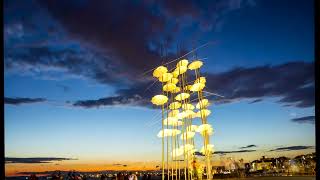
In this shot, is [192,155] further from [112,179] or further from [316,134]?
[316,134]

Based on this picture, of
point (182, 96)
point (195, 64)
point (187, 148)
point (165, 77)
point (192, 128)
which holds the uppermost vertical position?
point (195, 64)

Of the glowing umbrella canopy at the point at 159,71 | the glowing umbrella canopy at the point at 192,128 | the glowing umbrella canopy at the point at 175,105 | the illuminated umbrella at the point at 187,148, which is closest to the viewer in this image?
the illuminated umbrella at the point at 187,148

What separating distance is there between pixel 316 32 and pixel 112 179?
812cm

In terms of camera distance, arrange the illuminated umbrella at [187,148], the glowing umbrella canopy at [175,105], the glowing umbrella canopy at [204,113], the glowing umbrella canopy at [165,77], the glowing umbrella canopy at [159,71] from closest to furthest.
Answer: the illuminated umbrella at [187,148] → the glowing umbrella canopy at [159,71] → the glowing umbrella canopy at [165,77] → the glowing umbrella canopy at [204,113] → the glowing umbrella canopy at [175,105]

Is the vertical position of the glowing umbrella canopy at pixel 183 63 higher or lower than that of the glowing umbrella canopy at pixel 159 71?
higher

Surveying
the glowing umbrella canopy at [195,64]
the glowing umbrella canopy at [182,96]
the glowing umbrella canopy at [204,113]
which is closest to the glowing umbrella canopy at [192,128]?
the glowing umbrella canopy at [204,113]

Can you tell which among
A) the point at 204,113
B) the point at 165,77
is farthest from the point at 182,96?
the point at 204,113

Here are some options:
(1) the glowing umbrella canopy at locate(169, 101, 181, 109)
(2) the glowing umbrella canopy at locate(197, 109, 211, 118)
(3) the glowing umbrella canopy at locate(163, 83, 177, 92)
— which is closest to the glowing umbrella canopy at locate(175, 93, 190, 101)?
(1) the glowing umbrella canopy at locate(169, 101, 181, 109)

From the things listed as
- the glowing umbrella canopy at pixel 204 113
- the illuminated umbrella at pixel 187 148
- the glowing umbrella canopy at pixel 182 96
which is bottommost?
the illuminated umbrella at pixel 187 148

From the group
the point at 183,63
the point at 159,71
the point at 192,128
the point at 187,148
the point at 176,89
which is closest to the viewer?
the point at 187,148

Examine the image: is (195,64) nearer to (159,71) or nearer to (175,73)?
(175,73)

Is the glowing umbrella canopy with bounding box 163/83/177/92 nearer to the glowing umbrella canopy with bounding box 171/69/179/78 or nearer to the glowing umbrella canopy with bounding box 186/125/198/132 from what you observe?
the glowing umbrella canopy with bounding box 171/69/179/78

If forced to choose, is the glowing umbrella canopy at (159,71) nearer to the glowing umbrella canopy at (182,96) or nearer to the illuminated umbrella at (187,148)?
the glowing umbrella canopy at (182,96)

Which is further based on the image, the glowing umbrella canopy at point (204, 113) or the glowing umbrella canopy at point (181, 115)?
the glowing umbrella canopy at point (204, 113)
